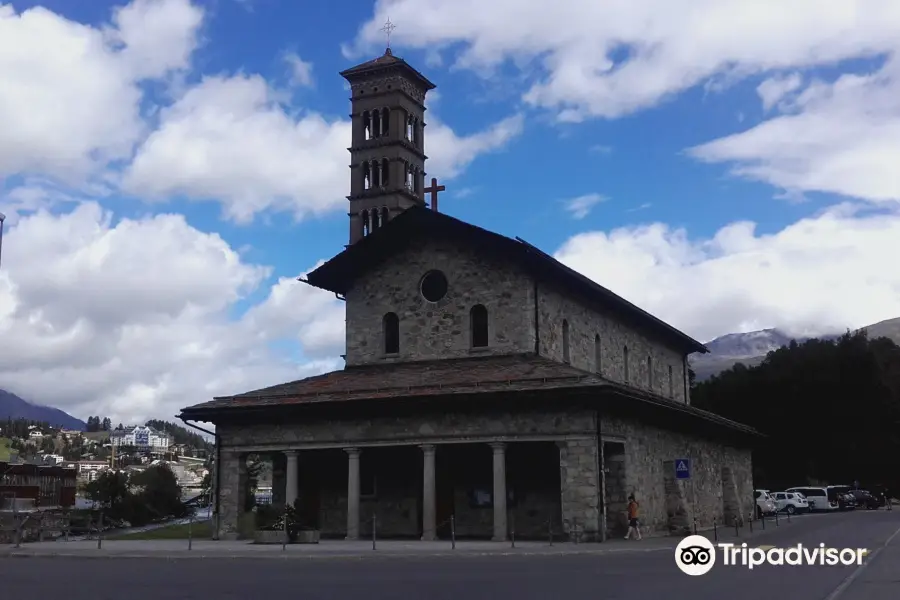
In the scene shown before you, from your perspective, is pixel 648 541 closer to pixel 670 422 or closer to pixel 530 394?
pixel 530 394

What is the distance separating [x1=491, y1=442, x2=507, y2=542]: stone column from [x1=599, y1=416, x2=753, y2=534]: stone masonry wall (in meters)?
3.08

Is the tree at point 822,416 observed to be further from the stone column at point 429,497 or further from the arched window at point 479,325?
the stone column at point 429,497

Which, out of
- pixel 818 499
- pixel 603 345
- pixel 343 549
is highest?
pixel 603 345

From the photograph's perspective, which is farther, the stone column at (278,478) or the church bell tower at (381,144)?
the church bell tower at (381,144)

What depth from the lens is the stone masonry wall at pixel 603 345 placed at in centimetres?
3491

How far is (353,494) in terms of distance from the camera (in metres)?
31.5

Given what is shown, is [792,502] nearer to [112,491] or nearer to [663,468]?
[663,468]

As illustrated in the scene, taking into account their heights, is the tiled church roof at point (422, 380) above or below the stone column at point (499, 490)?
above

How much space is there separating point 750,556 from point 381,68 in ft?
192

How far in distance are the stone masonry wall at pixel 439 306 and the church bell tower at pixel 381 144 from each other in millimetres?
37944

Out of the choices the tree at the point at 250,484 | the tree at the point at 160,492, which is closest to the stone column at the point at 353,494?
the tree at the point at 250,484

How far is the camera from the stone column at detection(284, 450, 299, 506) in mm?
31797

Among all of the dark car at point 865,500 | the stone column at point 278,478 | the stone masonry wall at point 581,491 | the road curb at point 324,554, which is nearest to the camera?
the road curb at point 324,554

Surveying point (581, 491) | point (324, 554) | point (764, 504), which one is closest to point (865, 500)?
point (764, 504)
